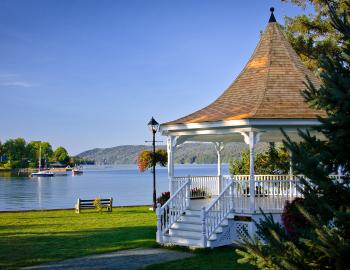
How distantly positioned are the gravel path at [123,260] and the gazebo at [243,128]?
1.13 meters

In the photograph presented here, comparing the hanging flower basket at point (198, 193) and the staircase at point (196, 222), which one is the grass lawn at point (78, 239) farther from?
the hanging flower basket at point (198, 193)

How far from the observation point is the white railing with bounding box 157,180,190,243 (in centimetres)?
1584

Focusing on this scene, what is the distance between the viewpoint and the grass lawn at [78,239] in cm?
1303

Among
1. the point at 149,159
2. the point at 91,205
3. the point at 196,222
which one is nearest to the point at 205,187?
the point at 196,222

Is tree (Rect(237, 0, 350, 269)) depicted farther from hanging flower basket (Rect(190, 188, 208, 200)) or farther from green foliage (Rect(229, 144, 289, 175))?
green foliage (Rect(229, 144, 289, 175))

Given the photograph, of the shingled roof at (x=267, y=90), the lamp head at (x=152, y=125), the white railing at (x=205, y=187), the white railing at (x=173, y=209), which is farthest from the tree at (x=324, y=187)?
the lamp head at (x=152, y=125)

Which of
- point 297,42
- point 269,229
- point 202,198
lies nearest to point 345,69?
point 269,229

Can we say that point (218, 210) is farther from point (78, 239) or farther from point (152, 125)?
point (152, 125)

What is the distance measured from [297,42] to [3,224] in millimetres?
19575

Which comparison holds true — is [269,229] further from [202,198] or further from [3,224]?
[3,224]

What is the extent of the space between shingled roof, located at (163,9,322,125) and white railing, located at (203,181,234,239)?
2.49 metres

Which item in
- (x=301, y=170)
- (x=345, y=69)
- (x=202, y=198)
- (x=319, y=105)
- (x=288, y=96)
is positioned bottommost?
(x=202, y=198)


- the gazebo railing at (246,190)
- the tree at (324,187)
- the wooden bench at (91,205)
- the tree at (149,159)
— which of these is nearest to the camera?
the tree at (324,187)

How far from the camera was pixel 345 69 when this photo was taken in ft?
18.5
